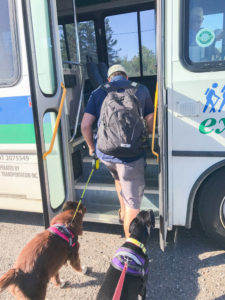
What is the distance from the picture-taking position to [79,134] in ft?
11.9

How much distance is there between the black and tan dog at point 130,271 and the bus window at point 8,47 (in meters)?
1.95

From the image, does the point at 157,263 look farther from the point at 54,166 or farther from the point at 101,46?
the point at 101,46

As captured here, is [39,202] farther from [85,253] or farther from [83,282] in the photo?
[83,282]

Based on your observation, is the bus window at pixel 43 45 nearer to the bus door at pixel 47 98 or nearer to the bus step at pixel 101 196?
the bus door at pixel 47 98

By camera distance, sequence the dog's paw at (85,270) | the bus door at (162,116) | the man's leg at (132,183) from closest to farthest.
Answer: the bus door at (162,116)
the man's leg at (132,183)
the dog's paw at (85,270)

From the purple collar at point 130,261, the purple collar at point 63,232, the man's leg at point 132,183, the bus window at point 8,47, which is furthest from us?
the bus window at point 8,47

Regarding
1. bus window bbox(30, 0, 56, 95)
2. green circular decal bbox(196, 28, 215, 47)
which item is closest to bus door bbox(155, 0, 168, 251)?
green circular decal bbox(196, 28, 215, 47)

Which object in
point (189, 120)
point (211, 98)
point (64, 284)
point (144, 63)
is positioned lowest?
point (64, 284)

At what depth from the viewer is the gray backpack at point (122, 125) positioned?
7.34 feet

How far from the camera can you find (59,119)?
9.26 ft

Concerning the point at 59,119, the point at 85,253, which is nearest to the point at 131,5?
the point at 59,119

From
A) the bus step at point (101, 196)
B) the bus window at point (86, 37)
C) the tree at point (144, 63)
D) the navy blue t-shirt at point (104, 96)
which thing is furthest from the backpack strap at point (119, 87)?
the bus window at point (86, 37)

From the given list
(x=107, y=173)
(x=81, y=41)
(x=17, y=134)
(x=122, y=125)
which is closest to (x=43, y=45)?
(x=17, y=134)

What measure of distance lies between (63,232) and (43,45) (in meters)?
1.74
